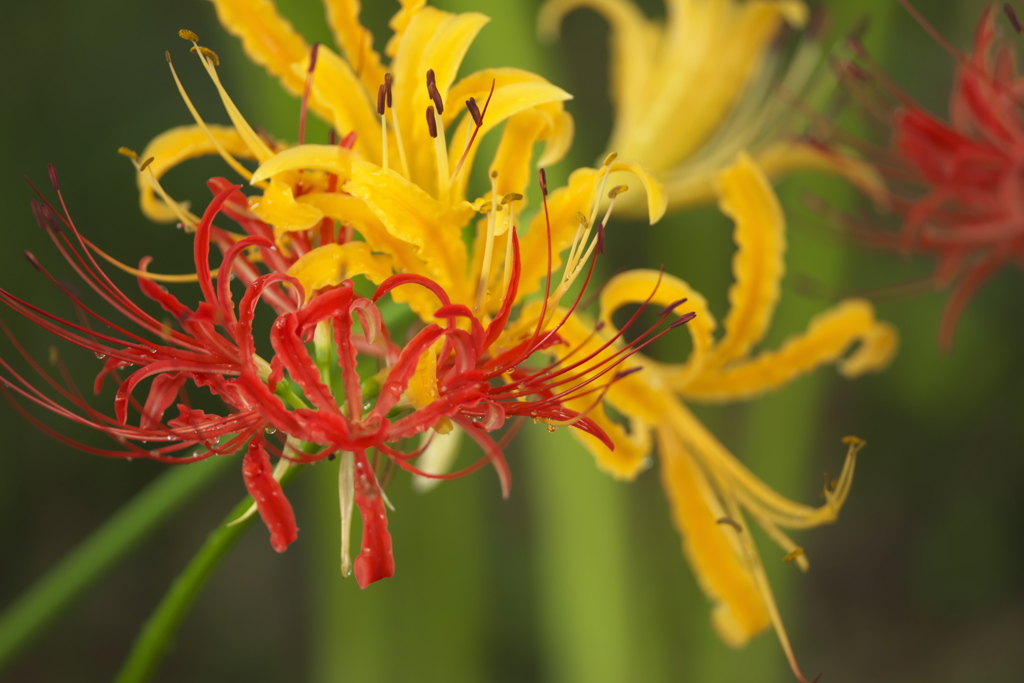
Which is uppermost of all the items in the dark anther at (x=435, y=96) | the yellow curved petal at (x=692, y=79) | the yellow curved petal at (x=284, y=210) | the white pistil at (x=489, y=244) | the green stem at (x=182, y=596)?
the yellow curved petal at (x=692, y=79)

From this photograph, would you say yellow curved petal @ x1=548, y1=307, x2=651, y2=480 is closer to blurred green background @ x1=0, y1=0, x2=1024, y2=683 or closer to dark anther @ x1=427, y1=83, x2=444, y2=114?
dark anther @ x1=427, y1=83, x2=444, y2=114

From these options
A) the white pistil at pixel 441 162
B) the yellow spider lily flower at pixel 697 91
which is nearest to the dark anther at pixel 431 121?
the white pistil at pixel 441 162

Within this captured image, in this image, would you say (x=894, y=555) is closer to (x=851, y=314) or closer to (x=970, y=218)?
(x=970, y=218)

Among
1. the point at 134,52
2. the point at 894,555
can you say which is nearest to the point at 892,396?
the point at 894,555

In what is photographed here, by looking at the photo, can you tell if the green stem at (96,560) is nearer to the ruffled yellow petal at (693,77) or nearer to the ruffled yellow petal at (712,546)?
the ruffled yellow petal at (712,546)

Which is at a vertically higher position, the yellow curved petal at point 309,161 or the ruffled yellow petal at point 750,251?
the yellow curved petal at point 309,161

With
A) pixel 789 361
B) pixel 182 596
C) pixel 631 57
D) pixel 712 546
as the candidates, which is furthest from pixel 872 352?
pixel 182 596
